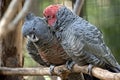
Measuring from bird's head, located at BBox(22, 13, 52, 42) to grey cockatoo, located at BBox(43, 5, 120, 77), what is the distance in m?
0.06

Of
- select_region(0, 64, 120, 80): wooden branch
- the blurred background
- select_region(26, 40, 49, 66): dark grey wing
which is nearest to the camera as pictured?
select_region(0, 64, 120, 80): wooden branch

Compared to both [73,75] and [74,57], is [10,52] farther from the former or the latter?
[74,57]

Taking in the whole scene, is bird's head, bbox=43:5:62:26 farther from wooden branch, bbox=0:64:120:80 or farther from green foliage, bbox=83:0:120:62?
green foliage, bbox=83:0:120:62

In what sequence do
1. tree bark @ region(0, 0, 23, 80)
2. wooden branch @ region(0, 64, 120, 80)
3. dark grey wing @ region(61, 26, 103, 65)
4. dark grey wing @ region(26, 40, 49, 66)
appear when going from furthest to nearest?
1. tree bark @ region(0, 0, 23, 80)
2. dark grey wing @ region(26, 40, 49, 66)
3. dark grey wing @ region(61, 26, 103, 65)
4. wooden branch @ region(0, 64, 120, 80)

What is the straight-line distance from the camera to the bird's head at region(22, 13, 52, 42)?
3.46 ft

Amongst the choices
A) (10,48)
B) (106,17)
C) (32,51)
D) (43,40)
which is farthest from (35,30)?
(106,17)

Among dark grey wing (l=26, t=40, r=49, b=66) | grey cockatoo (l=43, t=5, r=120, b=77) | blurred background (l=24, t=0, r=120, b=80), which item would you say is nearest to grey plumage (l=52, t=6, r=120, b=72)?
grey cockatoo (l=43, t=5, r=120, b=77)

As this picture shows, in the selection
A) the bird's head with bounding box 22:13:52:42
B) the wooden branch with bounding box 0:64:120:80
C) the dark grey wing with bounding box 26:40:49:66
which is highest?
the bird's head with bounding box 22:13:52:42

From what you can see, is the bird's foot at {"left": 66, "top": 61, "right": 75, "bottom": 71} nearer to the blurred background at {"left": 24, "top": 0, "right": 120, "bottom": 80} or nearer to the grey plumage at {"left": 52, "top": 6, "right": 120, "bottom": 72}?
the grey plumage at {"left": 52, "top": 6, "right": 120, "bottom": 72}

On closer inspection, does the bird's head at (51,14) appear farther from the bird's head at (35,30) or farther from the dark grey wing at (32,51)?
the dark grey wing at (32,51)

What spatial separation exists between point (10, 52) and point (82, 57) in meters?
0.59

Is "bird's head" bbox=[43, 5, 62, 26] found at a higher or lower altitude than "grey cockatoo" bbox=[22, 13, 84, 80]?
higher

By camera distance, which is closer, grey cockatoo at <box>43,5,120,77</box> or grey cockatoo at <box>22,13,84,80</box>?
grey cockatoo at <box>43,5,120,77</box>

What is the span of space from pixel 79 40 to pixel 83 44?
23mm
